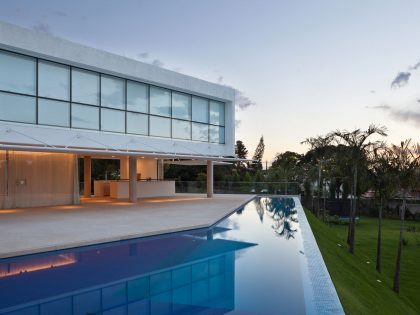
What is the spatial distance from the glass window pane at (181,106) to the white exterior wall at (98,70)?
1.49 feet

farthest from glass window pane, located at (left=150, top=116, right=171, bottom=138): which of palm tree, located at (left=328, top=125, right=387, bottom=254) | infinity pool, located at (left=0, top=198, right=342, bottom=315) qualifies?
infinity pool, located at (left=0, top=198, right=342, bottom=315)

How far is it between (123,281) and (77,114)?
12703mm

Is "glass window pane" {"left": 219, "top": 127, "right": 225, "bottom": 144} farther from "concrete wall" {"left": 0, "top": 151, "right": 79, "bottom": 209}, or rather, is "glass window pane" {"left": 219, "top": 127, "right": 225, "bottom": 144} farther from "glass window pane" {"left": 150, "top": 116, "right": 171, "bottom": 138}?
"concrete wall" {"left": 0, "top": 151, "right": 79, "bottom": 209}

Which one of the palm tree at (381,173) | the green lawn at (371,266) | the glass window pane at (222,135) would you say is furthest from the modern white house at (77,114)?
the palm tree at (381,173)

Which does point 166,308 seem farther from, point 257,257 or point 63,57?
point 63,57

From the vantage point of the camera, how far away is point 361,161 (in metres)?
18.1

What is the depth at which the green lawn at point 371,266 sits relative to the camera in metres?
9.45

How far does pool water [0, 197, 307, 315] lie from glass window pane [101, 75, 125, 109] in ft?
34.5

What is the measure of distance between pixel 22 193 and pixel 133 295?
14.4 metres

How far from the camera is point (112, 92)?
65.5ft

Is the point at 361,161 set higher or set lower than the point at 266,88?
lower

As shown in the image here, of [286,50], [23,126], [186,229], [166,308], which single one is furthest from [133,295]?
[286,50]

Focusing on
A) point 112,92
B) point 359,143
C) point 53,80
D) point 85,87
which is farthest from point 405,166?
point 53,80

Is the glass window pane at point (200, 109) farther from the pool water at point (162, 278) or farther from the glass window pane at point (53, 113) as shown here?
the pool water at point (162, 278)
